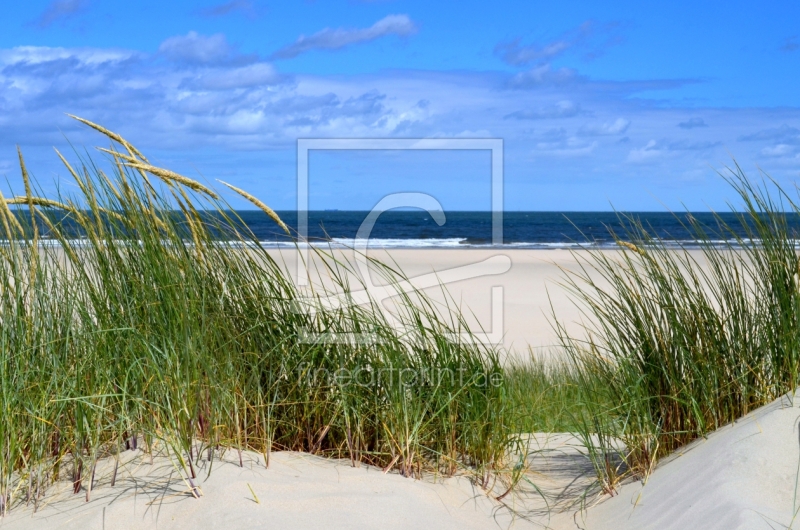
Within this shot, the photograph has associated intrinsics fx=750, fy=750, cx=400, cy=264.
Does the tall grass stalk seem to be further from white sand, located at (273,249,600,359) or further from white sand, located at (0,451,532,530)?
white sand, located at (273,249,600,359)

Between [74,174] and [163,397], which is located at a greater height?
[74,174]

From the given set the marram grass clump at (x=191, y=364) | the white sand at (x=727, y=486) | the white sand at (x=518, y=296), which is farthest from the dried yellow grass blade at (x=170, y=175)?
the white sand at (x=518, y=296)

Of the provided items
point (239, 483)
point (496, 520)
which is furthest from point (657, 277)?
point (239, 483)

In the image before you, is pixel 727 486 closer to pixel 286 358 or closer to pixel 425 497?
pixel 425 497

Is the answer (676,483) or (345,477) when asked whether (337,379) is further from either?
(676,483)

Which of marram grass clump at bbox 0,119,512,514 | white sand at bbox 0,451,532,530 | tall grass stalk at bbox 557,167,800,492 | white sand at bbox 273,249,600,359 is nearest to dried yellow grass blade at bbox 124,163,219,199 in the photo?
marram grass clump at bbox 0,119,512,514

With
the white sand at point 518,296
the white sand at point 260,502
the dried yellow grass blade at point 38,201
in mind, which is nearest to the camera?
the white sand at point 260,502

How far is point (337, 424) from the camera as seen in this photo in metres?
2.78

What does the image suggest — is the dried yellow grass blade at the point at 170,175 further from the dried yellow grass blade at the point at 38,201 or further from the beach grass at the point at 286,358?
the dried yellow grass blade at the point at 38,201

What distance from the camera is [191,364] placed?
2469 mm

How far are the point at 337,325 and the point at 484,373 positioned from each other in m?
0.58

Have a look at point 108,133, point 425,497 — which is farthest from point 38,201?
point 425,497

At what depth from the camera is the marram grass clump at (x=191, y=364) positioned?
97.0 inches

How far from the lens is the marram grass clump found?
2465mm
